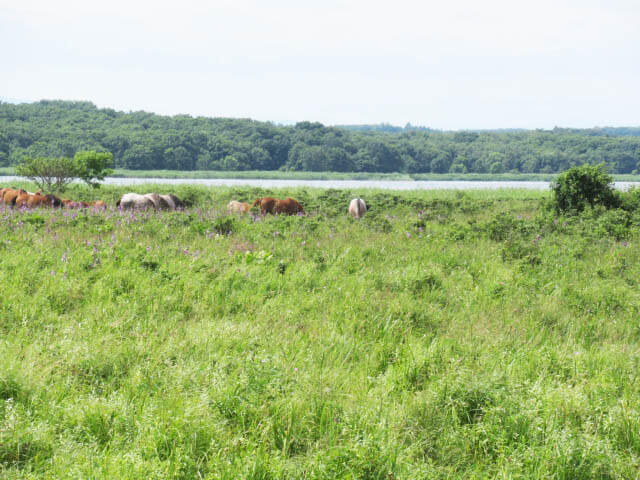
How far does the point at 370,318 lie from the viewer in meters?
6.88

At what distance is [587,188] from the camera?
19.6 m

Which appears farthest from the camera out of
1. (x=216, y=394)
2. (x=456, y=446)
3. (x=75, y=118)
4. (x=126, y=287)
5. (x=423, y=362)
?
(x=75, y=118)

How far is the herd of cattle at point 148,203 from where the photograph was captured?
17.3 m

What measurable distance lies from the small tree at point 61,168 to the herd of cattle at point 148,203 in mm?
4499

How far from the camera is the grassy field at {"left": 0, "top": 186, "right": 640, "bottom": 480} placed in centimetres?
372

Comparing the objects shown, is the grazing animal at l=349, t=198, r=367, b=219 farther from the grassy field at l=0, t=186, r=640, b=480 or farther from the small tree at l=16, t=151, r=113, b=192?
the small tree at l=16, t=151, r=113, b=192

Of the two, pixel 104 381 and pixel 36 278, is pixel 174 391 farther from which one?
pixel 36 278

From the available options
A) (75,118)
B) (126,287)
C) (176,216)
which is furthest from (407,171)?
(126,287)

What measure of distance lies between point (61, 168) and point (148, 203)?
9271 millimetres

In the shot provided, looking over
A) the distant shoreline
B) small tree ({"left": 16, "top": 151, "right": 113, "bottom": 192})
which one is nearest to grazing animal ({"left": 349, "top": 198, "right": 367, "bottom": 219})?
small tree ({"left": 16, "top": 151, "right": 113, "bottom": 192})

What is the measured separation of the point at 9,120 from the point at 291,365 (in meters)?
88.0

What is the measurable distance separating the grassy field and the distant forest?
67210mm

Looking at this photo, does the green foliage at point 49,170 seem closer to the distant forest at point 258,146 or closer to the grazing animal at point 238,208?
the grazing animal at point 238,208

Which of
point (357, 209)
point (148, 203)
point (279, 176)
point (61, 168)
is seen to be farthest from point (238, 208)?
point (279, 176)
